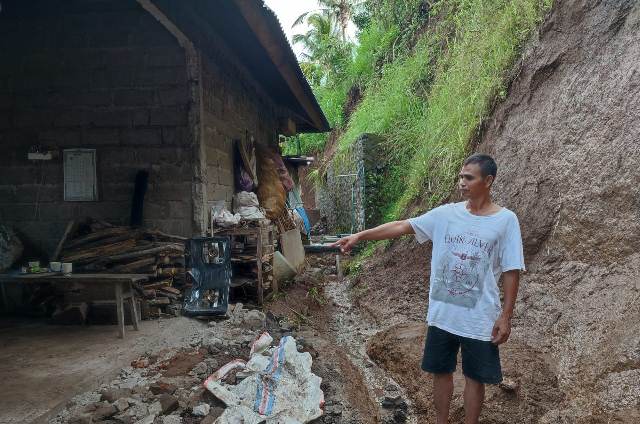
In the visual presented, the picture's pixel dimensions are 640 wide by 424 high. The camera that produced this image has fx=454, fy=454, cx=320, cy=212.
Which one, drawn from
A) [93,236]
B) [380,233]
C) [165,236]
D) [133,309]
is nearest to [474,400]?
[380,233]

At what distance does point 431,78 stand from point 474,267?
8.89 m

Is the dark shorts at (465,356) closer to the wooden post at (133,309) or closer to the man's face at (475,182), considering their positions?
the man's face at (475,182)

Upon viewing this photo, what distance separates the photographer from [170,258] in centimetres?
535

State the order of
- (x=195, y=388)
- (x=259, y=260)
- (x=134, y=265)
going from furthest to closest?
(x=259, y=260) < (x=134, y=265) < (x=195, y=388)

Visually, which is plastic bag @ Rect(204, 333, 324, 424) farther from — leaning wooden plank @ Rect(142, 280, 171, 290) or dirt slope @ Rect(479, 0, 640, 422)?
leaning wooden plank @ Rect(142, 280, 171, 290)

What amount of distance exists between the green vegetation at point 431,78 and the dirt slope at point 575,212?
71cm

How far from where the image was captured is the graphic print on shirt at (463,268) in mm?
2590

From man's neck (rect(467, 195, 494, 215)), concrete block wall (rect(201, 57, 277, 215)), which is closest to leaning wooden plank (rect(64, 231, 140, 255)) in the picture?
concrete block wall (rect(201, 57, 277, 215))

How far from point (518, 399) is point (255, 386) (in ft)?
6.40

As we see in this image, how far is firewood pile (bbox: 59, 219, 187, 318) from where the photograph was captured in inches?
199

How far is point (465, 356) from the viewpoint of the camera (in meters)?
2.69

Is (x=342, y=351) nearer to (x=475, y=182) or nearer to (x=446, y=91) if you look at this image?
(x=475, y=182)

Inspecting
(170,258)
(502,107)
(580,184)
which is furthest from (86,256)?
(502,107)

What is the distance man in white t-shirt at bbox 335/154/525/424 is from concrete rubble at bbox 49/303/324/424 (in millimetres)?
968
